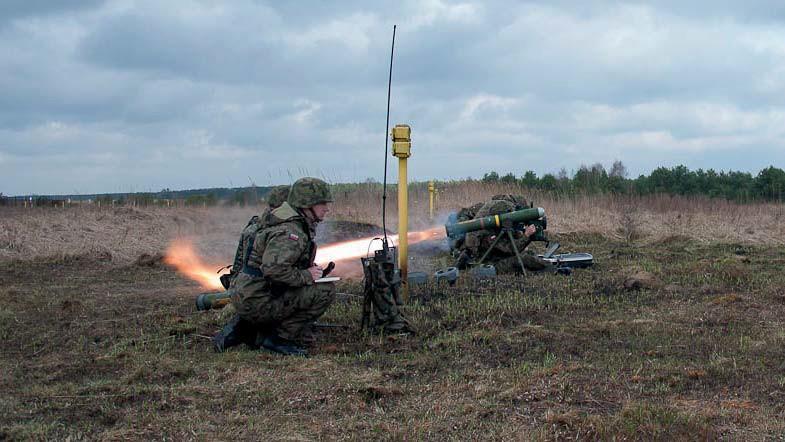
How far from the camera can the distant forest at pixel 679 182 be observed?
34719 mm

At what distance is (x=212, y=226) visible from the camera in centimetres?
1977

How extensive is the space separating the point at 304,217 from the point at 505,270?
627cm

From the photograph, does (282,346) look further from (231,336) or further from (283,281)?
(283,281)

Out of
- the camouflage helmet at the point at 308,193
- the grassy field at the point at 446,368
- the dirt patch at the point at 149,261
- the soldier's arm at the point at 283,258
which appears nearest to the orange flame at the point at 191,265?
the dirt patch at the point at 149,261

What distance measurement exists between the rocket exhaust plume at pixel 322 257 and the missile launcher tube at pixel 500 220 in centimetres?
157

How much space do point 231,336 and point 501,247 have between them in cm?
680

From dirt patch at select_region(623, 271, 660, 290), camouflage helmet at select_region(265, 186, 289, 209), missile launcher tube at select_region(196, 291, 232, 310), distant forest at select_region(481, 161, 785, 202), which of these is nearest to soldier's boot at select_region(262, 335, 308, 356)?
missile launcher tube at select_region(196, 291, 232, 310)

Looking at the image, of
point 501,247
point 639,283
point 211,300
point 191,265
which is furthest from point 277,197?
point 191,265

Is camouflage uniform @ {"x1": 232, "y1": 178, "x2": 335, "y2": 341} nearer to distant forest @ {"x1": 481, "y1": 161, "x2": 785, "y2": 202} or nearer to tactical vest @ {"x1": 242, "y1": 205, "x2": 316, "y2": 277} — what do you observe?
tactical vest @ {"x1": 242, "y1": 205, "x2": 316, "y2": 277}

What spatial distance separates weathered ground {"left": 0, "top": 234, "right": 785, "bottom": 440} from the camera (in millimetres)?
5531

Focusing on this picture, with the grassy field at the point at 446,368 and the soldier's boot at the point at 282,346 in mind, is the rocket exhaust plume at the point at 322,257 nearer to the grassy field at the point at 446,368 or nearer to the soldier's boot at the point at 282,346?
the grassy field at the point at 446,368

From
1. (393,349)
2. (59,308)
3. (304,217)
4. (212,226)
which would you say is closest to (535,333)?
(393,349)

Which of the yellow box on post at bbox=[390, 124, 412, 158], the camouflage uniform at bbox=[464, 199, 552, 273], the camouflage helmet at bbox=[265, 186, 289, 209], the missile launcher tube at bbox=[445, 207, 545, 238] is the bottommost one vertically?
the camouflage uniform at bbox=[464, 199, 552, 273]

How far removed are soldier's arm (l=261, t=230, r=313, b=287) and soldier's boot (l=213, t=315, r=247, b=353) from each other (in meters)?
0.68
